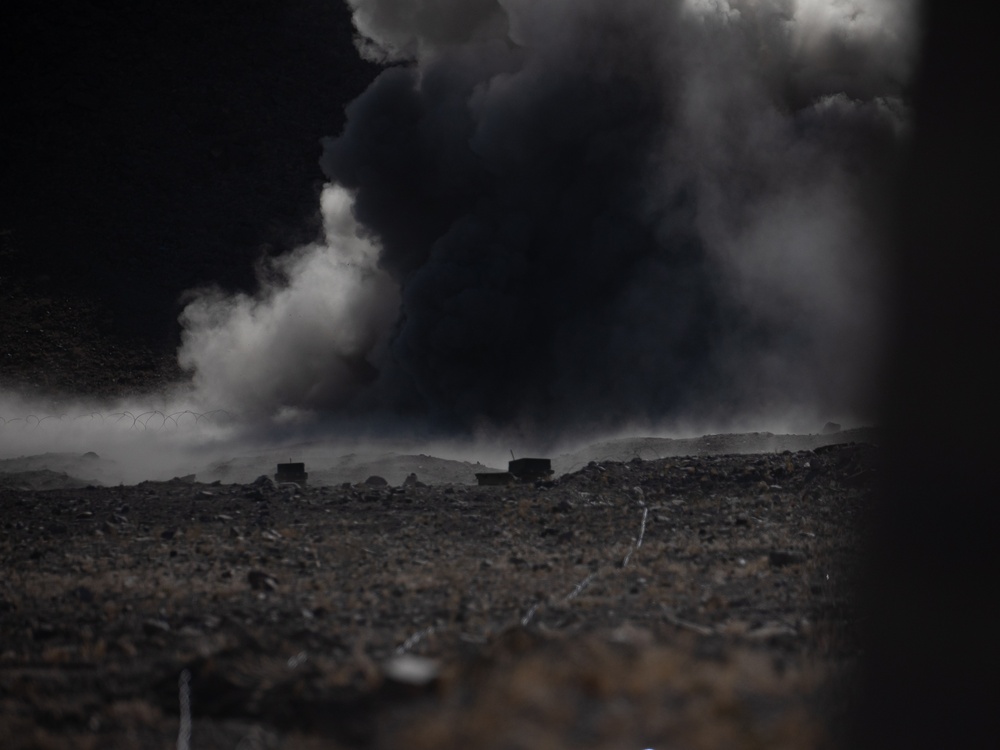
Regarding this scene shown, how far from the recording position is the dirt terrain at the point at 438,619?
4.25m

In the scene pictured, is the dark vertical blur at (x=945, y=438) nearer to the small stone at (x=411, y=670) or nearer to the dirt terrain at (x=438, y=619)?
the dirt terrain at (x=438, y=619)

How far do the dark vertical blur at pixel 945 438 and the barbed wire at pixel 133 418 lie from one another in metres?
23.4

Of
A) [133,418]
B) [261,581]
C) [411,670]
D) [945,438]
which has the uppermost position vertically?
[133,418]

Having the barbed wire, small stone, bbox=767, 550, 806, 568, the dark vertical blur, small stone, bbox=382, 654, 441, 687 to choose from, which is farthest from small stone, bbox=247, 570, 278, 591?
the barbed wire

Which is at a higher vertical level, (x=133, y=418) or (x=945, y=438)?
(x=133, y=418)

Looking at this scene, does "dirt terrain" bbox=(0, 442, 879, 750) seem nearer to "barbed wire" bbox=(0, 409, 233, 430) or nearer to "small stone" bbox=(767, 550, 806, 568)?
"small stone" bbox=(767, 550, 806, 568)

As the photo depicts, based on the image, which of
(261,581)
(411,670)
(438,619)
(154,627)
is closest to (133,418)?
(261,581)

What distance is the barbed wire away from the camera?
26.2 meters

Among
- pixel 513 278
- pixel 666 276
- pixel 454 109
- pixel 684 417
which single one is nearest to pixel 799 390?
pixel 684 417

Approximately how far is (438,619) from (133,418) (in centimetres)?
2458

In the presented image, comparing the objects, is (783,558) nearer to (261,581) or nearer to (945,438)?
(261,581)

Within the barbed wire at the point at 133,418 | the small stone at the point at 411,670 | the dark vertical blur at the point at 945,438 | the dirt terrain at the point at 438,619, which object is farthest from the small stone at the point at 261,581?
the barbed wire at the point at 133,418

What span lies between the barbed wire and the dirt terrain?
14202 millimetres

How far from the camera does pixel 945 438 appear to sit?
3.30 meters
